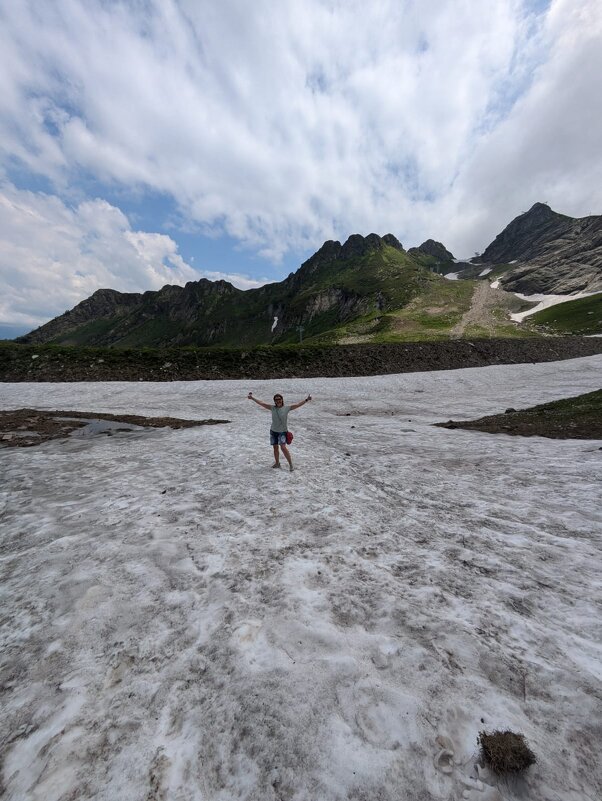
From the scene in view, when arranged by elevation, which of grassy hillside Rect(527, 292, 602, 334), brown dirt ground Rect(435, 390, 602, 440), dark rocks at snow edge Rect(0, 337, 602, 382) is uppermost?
grassy hillside Rect(527, 292, 602, 334)

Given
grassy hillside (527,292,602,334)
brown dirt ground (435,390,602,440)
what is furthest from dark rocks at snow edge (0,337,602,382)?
grassy hillside (527,292,602,334)

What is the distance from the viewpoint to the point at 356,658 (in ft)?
14.6

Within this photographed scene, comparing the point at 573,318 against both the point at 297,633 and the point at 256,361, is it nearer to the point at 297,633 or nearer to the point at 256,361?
the point at 256,361

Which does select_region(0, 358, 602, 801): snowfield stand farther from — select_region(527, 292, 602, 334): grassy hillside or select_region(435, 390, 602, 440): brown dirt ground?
select_region(527, 292, 602, 334): grassy hillside

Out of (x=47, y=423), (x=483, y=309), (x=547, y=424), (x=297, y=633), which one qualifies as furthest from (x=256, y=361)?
(x=483, y=309)

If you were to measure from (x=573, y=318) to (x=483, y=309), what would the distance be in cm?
2534

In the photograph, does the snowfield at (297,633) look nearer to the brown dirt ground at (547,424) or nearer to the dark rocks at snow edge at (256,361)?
the brown dirt ground at (547,424)

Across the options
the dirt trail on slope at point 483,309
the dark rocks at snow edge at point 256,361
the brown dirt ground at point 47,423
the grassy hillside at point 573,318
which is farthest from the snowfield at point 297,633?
the grassy hillside at point 573,318

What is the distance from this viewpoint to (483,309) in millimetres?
117375

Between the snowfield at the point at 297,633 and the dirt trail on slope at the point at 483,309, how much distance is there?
79.5 m

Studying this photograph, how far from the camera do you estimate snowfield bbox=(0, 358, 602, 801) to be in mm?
3287

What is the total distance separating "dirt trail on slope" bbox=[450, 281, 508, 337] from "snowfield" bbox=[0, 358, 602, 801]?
79.5m

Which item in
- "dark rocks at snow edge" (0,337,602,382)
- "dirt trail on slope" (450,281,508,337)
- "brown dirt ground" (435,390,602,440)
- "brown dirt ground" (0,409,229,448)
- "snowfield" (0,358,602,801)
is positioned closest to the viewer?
"snowfield" (0,358,602,801)

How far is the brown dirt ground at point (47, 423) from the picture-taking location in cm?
1585
